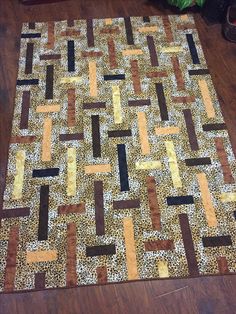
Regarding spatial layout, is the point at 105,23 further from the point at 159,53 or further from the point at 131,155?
the point at 131,155

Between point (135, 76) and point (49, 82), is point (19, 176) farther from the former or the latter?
point (135, 76)

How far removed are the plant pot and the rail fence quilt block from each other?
0.21 m

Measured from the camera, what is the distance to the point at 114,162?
1991 mm

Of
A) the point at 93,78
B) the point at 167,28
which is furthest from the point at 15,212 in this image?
the point at 167,28

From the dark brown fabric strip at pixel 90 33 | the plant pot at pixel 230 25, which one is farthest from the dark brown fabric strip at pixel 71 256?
the plant pot at pixel 230 25

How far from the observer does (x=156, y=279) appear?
5.46ft

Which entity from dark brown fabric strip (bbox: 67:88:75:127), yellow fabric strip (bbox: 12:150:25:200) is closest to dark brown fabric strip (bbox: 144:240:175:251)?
yellow fabric strip (bbox: 12:150:25:200)

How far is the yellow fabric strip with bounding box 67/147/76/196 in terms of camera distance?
6.23 ft

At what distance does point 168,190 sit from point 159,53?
3.48 ft

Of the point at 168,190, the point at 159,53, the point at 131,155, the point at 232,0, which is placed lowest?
the point at 168,190

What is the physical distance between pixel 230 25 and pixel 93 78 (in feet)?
3.29

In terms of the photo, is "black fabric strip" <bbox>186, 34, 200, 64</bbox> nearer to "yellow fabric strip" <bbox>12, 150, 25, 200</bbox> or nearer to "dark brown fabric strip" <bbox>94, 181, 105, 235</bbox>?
"dark brown fabric strip" <bbox>94, 181, 105, 235</bbox>

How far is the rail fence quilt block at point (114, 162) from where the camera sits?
171 centimetres

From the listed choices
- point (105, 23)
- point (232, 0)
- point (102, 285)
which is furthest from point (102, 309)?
point (232, 0)
